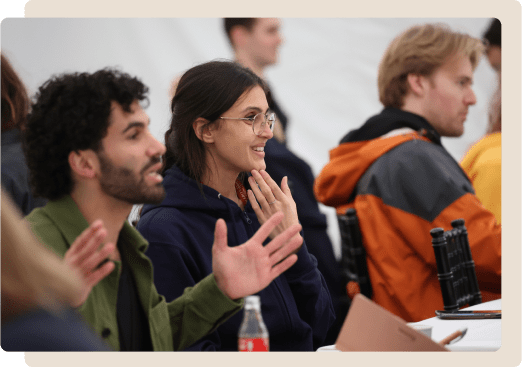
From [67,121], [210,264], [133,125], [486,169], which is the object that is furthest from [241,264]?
[486,169]

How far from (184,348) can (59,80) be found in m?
0.76

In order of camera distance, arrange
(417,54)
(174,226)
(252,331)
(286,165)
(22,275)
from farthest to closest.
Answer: (417,54) < (286,165) < (174,226) < (252,331) < (22,275)

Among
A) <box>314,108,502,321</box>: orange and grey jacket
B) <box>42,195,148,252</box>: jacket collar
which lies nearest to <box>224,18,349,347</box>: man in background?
<box>314,108,502,321</box>: orange and grey jacket

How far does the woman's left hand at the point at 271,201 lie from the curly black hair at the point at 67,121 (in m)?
0.45

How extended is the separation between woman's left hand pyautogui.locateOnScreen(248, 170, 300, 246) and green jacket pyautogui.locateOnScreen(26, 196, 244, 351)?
0.30 m

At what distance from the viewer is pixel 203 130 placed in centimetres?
187

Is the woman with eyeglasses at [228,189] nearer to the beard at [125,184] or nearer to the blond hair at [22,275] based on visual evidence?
the beard at [125,184]

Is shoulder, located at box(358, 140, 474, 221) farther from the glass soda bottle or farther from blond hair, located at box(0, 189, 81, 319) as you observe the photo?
blond hair, located at box(0, 189, 81, 319)

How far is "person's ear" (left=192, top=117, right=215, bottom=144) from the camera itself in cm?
186

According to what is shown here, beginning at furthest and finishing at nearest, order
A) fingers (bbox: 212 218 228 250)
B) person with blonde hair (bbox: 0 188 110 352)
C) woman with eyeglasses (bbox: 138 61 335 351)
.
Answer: woman with eyeglasses (bbox: 138 61 335 351) < fingers (bbox: 212 218 228 250) < person with blonde hair (bbox: 0 188 110 352)

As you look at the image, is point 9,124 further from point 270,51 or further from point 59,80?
point 270,51

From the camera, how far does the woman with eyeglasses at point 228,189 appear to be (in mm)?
1826

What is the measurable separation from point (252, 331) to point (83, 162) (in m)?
0.62

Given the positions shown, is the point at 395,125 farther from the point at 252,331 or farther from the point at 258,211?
the point at 252,331
